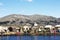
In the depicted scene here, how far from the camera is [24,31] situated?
121 meters

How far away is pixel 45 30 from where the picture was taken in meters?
118

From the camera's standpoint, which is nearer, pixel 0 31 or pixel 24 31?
pixel 0 31

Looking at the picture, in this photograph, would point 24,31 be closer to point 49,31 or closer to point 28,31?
point 28,31

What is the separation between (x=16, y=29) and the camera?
408ft

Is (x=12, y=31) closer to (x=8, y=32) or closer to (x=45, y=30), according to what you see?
(x=8, y=32)

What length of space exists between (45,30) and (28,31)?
8669 mm

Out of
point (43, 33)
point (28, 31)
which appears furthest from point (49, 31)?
point (28, 31)

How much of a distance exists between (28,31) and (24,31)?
84.8 inches

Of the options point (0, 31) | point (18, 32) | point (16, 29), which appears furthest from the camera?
point (16, 29)

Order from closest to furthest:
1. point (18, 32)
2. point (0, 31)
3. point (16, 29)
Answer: point (0, 31)
point (18, 32)
point (16, 29)

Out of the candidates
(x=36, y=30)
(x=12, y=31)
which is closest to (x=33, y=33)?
(x=36, y=30)

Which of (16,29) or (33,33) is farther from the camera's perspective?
(16,29)

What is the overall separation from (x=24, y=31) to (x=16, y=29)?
5803mm

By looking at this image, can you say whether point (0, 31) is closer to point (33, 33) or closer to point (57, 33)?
point (33, 33)
